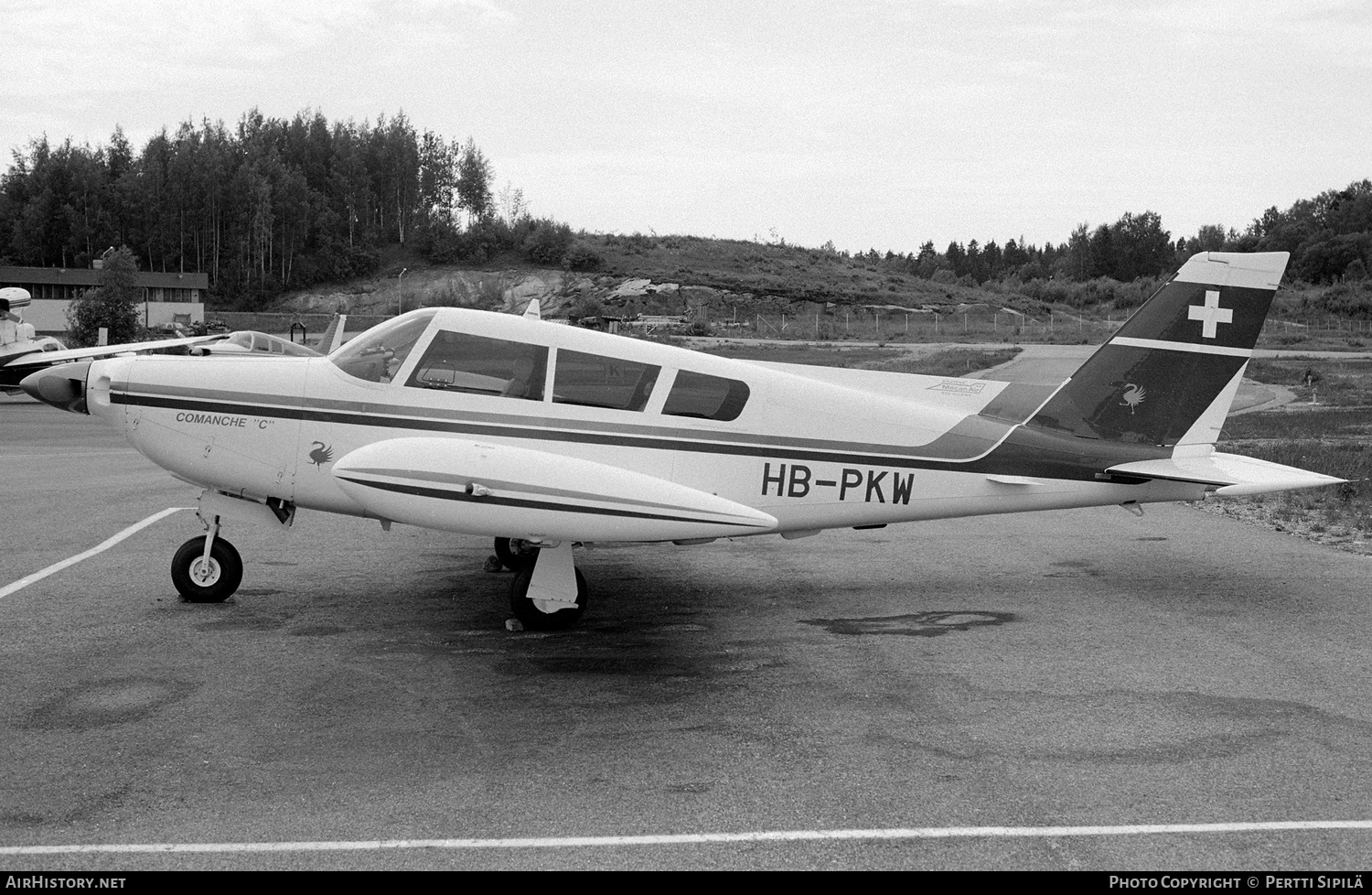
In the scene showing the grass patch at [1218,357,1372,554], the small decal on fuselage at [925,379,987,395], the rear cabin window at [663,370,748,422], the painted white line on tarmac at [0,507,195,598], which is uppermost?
the small decal on fuselage at [925,379,987,395]

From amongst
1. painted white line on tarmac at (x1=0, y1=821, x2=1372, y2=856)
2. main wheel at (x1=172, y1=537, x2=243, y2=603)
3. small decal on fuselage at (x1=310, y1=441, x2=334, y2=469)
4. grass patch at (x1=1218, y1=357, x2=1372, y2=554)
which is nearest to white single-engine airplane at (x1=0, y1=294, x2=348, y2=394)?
main wheel at (x1=172, y1=537, x2=243, y2=603)

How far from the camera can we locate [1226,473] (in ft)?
29.6

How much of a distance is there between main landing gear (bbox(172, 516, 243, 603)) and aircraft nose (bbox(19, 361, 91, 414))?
50.5 inches

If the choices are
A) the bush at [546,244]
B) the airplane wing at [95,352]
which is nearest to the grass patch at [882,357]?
the airplane wing at [95,352]

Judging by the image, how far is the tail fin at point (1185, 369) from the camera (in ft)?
30.7

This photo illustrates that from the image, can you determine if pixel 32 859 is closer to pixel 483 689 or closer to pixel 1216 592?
pixel 483 689

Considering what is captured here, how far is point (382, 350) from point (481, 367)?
74 centimetres

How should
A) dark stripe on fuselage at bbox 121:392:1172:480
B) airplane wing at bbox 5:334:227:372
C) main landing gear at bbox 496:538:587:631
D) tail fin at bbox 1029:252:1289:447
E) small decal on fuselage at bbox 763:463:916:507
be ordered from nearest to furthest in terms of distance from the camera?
main landing gear at bbox 496:538:587:631 → dark stripe on fuselage at bbox 121:392:1172:480 → small decal on fuselage at bbox 763:463:916:507 → tail fin at bbox 1029:252:1289:447 → airplane wing at bbox 5:334:227:372

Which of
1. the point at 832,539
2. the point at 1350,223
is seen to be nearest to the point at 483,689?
the point at 832,539

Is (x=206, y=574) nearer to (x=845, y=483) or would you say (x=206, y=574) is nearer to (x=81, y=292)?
(x=845, y=483)

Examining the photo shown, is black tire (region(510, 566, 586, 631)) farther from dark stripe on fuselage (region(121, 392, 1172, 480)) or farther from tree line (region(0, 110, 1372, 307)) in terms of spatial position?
tree line (region(0, 110, 1372, 307))

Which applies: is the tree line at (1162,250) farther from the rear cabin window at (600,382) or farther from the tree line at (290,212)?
the rear cabin window at (600,382)

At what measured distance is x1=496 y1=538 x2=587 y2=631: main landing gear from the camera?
7.96m
